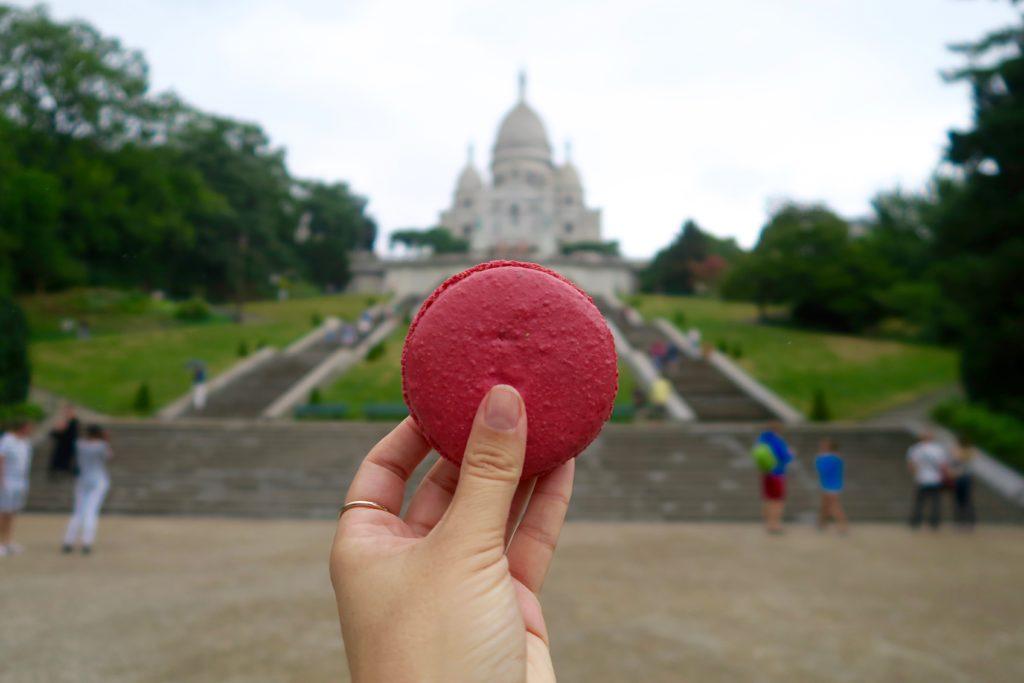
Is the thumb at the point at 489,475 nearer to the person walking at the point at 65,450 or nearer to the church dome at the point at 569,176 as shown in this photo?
the person walking at the point at 65,450

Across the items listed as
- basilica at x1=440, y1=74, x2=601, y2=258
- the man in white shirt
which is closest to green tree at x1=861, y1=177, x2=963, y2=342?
the man in white shirt

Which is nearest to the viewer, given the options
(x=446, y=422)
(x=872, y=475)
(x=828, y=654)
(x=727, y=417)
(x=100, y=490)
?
(x=446, y=422)

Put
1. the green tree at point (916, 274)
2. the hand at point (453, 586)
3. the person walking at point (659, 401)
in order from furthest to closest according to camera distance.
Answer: the green tree at point (916, 274) < the person walking at point (659, 401) < the hand at point (453, 586)

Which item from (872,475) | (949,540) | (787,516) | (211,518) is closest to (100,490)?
(211,518)

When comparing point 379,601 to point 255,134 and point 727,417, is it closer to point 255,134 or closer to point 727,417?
point 727,417

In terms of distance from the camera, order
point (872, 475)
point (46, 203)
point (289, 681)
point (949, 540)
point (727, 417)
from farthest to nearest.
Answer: point (46, 203), point (727, 417), point (872, 475), point (949, 540), point (289, 681)

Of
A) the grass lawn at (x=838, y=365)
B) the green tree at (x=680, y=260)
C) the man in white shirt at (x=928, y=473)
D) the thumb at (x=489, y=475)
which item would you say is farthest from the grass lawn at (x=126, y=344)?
the green tree at (x=680, y=260)

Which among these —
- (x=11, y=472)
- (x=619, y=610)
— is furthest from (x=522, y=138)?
(x=619, y=610)
